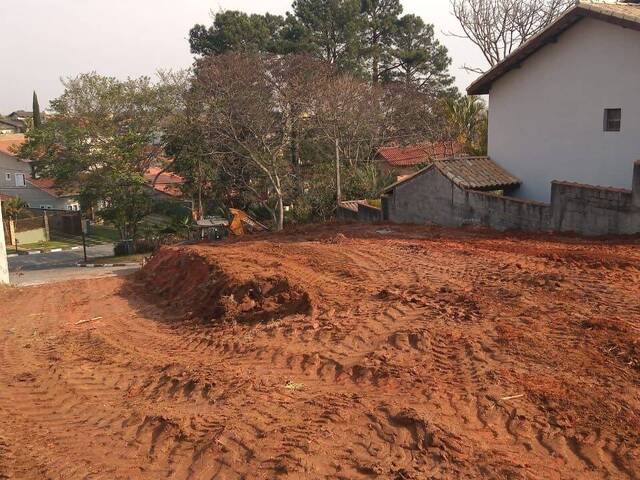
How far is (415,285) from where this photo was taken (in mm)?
→ 8867

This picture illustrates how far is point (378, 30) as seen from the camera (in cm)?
3972

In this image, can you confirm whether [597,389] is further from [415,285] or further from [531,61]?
[531,61]

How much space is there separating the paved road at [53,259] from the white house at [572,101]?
78.2ft

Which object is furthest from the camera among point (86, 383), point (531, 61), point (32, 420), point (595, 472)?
point (531, 61)

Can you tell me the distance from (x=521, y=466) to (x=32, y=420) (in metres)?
4.85

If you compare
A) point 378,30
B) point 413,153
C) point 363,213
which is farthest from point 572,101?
point 378,30

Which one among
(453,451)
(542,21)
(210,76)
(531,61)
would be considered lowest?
(453,451)


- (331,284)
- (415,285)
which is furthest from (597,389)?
(331,284)

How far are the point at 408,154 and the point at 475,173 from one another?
20996 mm

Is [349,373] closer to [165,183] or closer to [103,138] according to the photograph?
[103,138]

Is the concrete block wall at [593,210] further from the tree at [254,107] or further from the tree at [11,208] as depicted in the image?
the tree at [11,208]

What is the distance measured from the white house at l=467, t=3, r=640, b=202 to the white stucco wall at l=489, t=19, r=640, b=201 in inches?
0.8

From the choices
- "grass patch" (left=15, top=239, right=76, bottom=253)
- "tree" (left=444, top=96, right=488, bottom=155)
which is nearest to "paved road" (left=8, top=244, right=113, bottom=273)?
"grass patch" (left=15, top=239, right=76, bottom=253)

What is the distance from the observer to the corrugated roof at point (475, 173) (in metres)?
16.0
